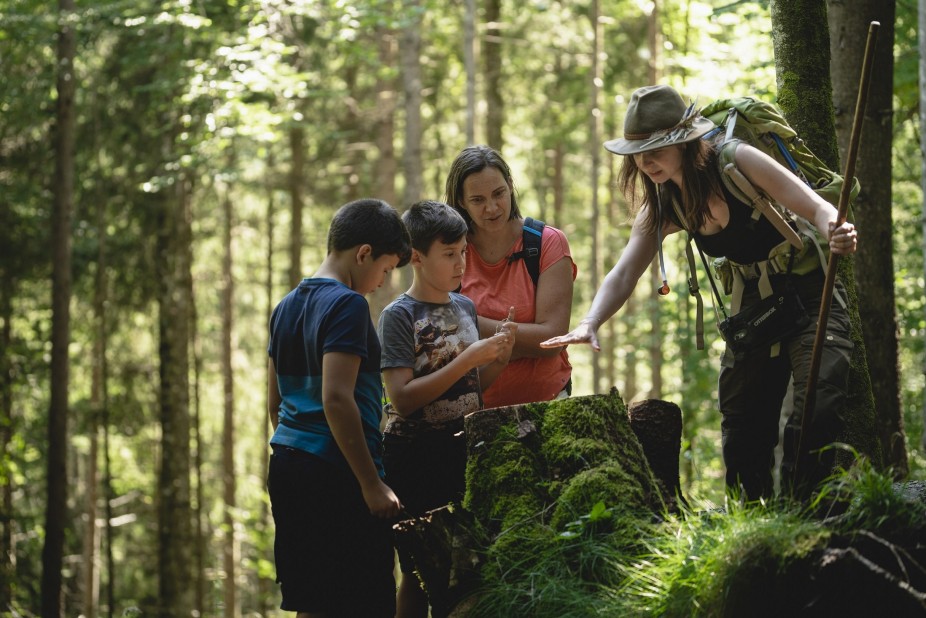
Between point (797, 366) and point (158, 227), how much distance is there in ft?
42.0

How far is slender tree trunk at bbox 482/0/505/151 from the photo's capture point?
59.9 feet

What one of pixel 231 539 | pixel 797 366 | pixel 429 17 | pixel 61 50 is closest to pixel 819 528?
pixel 797 366

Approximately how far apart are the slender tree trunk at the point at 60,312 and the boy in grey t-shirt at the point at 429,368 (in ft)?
31.0

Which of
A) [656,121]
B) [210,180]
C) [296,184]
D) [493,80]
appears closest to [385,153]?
A: [296,184]

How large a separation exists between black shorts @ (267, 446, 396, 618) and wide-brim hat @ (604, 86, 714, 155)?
5.77ft

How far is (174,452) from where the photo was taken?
1345 cm

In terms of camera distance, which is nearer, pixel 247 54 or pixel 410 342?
pixel 410 342

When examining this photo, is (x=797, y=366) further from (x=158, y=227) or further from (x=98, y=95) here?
(x=98, y=95)

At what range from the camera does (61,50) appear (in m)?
12.2

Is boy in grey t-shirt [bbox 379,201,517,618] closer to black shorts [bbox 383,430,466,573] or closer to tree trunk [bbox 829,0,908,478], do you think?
black shorts [bbox 383,430,466,573]

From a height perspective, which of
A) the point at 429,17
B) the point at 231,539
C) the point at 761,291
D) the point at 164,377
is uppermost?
the point at 429,17

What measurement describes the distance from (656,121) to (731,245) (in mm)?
598

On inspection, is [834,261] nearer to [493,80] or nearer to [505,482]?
[505,482]

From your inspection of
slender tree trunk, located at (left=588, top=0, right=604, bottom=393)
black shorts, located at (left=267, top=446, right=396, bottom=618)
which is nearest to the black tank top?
black shorts, located at (left=267, top=446, right=396, bottom=618)
